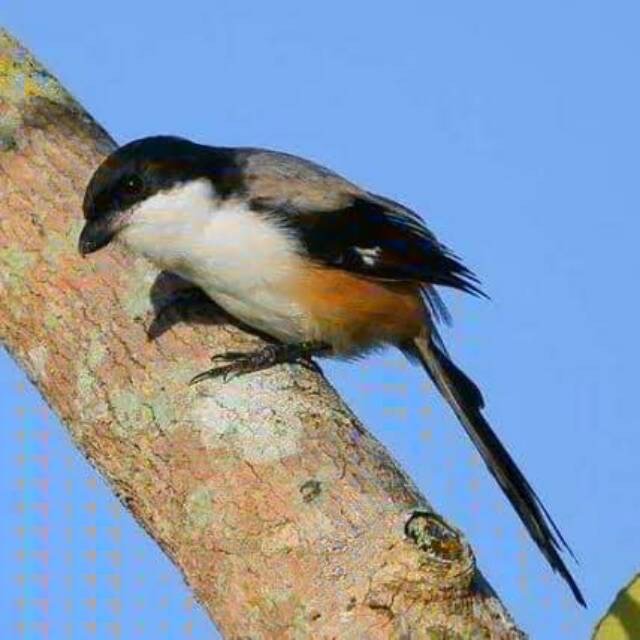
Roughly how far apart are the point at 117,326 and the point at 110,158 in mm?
615

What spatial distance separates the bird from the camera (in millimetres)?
4559

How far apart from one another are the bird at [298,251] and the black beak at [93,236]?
0.12 feet

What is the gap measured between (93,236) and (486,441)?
57.1 inches

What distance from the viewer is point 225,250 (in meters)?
4.64

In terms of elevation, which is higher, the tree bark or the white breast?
the white breast

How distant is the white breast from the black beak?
181mm

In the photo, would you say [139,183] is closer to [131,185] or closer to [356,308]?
[131,185]

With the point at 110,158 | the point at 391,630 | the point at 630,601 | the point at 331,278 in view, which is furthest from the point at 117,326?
the point at 630,601

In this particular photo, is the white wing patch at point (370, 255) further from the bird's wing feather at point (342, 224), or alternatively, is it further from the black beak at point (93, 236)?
the black beak at point (93, 236)

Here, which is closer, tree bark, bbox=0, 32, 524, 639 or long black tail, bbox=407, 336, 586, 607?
tree bark, bbox=0, 32, 524, 639

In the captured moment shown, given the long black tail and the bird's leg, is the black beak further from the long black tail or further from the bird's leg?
the long black tail

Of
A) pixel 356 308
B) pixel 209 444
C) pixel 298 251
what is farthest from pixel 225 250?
pixel 209 444

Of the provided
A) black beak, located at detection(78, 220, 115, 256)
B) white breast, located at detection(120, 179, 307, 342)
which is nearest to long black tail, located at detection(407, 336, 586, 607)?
white breast, located at detection(120, 179, 307, 342)

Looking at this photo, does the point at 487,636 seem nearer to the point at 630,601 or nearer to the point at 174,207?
the point at 630,601
